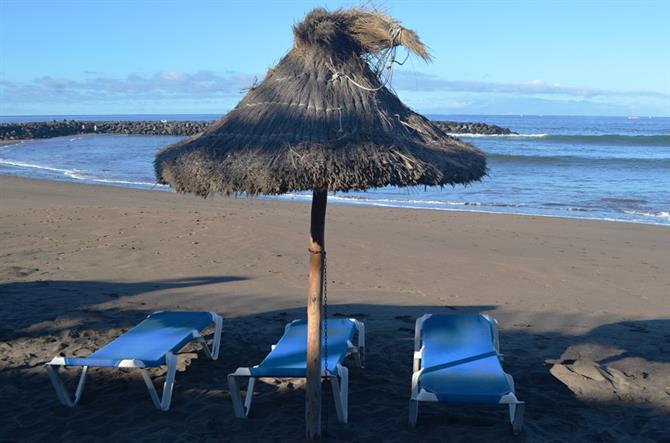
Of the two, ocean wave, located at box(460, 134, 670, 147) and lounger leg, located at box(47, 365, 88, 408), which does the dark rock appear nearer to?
ocean wave, located at box(460, 134, 670, 147)

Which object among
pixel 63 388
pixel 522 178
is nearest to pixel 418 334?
pixel 63 388

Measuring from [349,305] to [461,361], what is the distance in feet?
9.50

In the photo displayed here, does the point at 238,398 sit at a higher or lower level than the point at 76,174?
higher

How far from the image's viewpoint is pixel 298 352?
479 cm

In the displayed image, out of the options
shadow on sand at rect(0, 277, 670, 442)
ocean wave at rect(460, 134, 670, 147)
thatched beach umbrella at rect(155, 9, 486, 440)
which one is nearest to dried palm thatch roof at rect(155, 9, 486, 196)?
thatched beach umbrella at rect(155, 9, 486, 440)

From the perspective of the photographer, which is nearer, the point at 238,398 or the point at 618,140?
the point at 238,398

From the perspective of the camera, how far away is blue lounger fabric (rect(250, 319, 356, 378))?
4289 millimetres

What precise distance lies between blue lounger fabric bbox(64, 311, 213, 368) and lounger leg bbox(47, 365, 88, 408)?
0.43 feet

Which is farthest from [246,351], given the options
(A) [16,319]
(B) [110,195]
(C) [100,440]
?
(B) [110,195]

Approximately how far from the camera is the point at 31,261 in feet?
29.9

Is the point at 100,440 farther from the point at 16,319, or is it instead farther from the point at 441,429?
the point at 16,319

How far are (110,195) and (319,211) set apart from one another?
48.7ft

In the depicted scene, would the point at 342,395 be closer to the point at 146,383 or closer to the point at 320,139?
→ the point at 146,383

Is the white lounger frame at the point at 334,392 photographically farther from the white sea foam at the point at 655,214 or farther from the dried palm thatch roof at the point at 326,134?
the white sea foam at the point at 655,214
